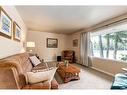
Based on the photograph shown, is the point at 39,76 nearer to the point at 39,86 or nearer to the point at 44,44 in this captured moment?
the point at 39,86

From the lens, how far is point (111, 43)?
199 inches

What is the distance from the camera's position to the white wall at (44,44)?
25.9 feet

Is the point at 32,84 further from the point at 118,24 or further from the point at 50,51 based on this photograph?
the point at 50,51

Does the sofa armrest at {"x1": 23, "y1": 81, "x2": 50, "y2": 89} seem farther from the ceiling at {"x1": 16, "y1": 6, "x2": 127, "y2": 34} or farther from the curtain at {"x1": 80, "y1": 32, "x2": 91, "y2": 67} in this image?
the curtain at {"x1": 80, "y1": 32, "x2": 91, "y2": 67}

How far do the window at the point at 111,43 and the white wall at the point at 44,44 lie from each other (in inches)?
123

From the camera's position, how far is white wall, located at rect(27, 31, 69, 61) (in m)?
7.90

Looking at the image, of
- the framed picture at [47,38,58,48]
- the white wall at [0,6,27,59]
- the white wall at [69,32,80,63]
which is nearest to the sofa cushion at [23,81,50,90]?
the white wall at [0,6,27,59]

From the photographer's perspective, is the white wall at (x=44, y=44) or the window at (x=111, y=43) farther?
the white wall at (x=44, y=44)

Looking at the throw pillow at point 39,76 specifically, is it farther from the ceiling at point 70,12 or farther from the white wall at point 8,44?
the ceiling at point 70,12

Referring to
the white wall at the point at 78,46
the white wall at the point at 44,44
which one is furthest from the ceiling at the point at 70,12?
the white wall at the point at 44,44

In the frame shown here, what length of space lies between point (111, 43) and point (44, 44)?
14.7 ft
